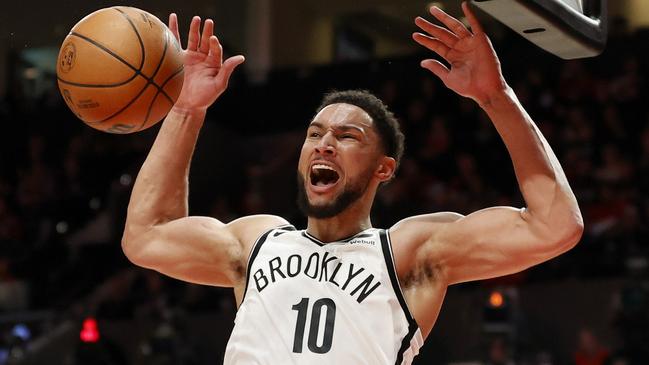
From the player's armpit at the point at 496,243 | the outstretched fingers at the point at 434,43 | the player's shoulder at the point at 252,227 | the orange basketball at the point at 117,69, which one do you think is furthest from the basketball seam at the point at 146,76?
the player's armpit at the point at 496,243

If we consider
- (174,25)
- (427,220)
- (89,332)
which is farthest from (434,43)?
(89,332)

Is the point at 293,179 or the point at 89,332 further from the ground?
the point at 89,332

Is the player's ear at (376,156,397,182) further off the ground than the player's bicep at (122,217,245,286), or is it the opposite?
the player's ear at (376,156,397,182)

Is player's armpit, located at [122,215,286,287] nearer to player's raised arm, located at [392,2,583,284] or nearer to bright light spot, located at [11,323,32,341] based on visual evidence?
player's raised arm, located at [392,2,583,284]

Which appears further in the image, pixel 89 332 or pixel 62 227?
pixel 62 227

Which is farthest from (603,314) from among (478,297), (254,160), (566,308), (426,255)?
(254,160)

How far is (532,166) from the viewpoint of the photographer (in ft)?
11.4

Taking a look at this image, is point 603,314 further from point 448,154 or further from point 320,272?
point 320,272

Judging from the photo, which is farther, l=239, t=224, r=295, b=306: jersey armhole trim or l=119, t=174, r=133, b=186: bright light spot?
l=119, t=174, r=133, b=186: bright light spot

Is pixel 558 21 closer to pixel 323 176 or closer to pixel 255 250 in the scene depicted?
pixel 323 176

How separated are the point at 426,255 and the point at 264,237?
61 cm

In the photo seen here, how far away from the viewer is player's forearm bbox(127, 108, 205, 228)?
4008mm

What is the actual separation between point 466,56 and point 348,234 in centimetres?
80

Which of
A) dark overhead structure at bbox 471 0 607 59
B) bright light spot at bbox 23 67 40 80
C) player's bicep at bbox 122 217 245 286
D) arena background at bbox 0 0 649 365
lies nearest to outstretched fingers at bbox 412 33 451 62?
dark overhead structure at bbox 471 0 607 59
